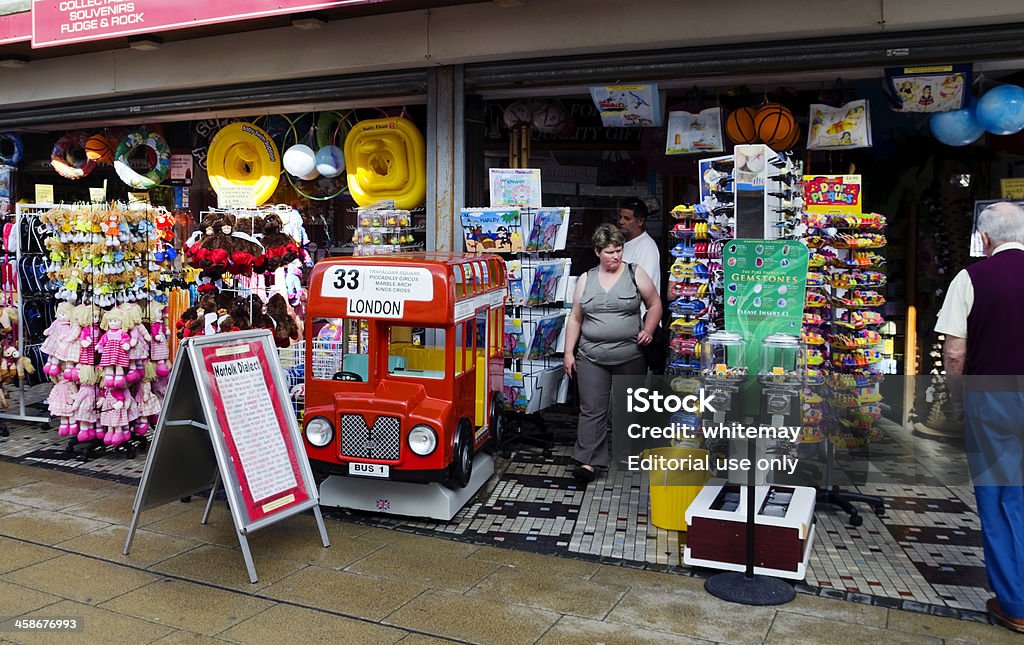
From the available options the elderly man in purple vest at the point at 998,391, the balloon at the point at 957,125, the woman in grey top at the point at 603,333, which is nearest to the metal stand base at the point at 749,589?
the elderly man in purple vest at the point at 998,391

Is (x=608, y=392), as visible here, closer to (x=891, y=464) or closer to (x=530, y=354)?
(x=530, y=354)

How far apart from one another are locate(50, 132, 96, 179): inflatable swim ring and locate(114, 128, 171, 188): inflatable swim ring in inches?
29.3

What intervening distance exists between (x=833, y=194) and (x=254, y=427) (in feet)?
14.3

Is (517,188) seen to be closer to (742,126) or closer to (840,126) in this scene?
(742,126)

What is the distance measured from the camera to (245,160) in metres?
9.56

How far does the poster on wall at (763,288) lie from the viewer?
16.4ft

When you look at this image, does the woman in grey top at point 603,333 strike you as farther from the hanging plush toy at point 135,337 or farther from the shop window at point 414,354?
the hanging plush toy at point 135,337

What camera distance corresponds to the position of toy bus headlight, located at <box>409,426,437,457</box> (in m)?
5.41

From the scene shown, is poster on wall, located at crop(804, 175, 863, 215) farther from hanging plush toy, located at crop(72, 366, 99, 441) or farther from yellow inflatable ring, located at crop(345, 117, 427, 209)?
hanging plush toy, located at crop(72, 366, 99, 441)

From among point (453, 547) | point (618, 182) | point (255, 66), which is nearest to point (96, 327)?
point (255, 66)

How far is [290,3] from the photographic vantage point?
7.11 meters

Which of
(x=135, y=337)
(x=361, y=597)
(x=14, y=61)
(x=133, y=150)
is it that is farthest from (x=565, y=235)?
(x=14, y=61)

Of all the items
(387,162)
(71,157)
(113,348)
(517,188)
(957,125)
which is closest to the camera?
(957,125)

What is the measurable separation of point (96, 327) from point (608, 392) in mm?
4111
